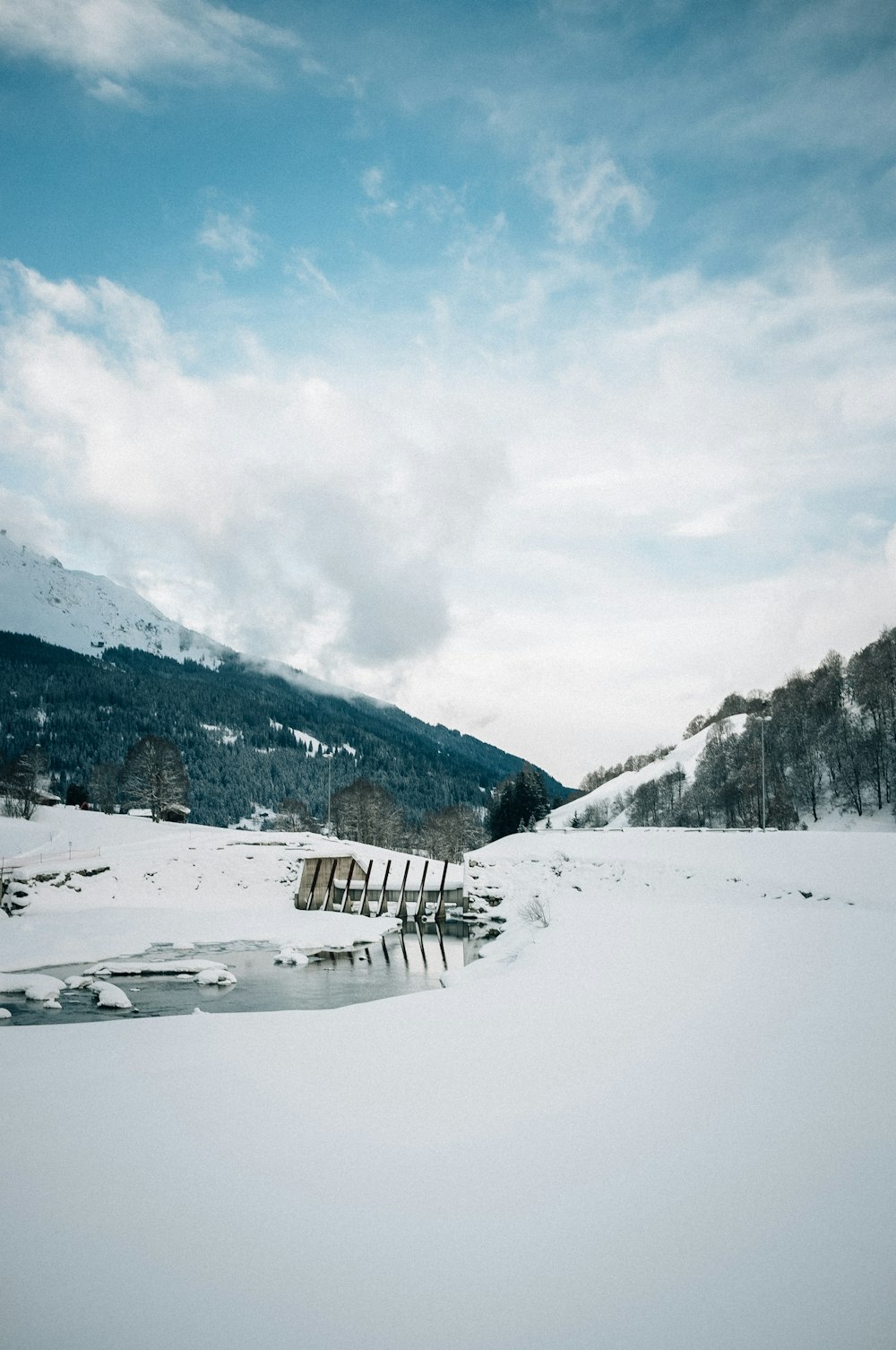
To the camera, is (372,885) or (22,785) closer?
(372,885)

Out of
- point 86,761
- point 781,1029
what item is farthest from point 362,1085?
point 86,761

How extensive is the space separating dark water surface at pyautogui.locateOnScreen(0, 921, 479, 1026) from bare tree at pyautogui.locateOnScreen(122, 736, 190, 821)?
156 feet

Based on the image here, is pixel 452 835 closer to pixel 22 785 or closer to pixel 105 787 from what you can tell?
pixel 105 787

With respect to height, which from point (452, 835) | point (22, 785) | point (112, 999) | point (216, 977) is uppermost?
point (22, 785)

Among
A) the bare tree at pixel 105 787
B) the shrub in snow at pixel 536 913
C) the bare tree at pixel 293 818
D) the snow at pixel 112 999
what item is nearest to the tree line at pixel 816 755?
the shrub in snow at pixel 536 913

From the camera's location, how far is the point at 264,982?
66.9 feet

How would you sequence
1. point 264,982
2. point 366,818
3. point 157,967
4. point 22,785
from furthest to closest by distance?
point 366,818 → point 22,785 → point 157,967 → point 264,982

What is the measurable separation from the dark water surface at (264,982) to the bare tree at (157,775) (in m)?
47.5

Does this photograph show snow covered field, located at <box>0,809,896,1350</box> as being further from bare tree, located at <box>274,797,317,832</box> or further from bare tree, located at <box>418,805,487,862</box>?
bare tree, located at <box>274,797,317,832</box>

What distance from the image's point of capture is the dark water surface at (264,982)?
16297 millimetres

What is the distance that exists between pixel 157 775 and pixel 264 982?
186 feet

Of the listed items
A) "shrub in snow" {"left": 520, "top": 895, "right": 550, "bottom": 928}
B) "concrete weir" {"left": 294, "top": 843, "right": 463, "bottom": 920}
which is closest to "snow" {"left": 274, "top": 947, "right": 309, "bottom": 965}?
"shrub in snow" {"left": 520, "top": 895, "right": 550, "bottom": 928}

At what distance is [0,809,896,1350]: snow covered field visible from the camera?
12.7 ft

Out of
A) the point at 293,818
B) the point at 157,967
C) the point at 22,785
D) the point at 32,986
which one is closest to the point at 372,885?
the point at 157,967
